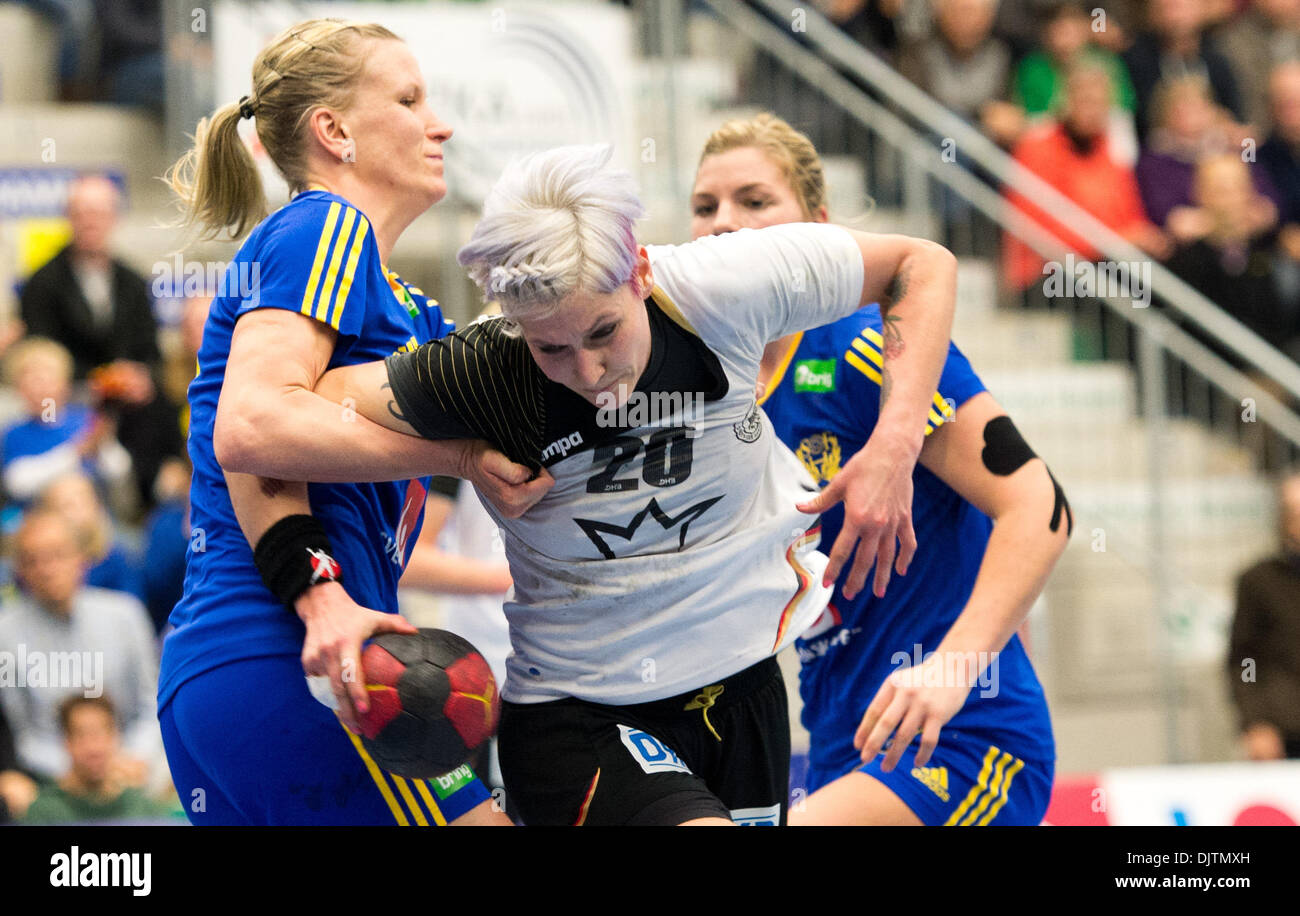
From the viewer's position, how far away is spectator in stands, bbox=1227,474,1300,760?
701 cm

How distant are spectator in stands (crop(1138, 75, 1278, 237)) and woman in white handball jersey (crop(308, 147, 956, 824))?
6311 millimetres

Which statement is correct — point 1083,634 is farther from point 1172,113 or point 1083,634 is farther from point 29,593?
point 29,593

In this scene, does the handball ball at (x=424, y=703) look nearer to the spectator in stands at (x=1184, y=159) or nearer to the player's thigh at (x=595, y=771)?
the player's thigh at (x=595, y=771)

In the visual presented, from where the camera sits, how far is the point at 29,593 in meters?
6.39

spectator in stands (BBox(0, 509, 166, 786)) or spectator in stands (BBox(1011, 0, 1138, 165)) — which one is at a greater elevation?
spectator in stands (BBox(1011, 0, 1138, 165))

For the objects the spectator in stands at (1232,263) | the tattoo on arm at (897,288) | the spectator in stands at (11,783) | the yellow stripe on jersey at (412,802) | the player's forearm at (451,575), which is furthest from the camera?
the spectator in stands at (1232,263)

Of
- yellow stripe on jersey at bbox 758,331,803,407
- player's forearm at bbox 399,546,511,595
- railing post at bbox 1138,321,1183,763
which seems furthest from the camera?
railing post at bbox 1138,321,1183,763

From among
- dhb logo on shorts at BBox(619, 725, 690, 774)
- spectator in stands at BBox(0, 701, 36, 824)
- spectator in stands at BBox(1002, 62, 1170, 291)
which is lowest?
spectator in stands at BBox(0, 701, 36, 824)

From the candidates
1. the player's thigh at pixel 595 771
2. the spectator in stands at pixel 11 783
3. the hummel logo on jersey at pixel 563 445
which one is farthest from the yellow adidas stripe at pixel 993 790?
the spectator in stands at pixel 11 783

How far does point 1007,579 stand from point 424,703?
4.07 feet

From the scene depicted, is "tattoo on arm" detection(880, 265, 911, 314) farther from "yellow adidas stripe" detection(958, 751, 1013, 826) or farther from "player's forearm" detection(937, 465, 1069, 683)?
"yellow adidas stripe" detection(958, 751, 1013, 826)

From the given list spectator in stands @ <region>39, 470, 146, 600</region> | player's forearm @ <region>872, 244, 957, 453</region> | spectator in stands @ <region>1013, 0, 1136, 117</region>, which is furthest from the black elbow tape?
spectator in stands @ <region>1013, 0, 1136, 117</region>

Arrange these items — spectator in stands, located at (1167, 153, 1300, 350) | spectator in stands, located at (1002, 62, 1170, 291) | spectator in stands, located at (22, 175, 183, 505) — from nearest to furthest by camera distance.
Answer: spectator in stands, located at (22, 175, 183, 505)
spectator in stands, located at (1167, 153, 1300, 350)
spectator in stands, located at (1002, 62, 1170, 291)

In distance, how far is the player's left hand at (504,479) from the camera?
8.86 ft
